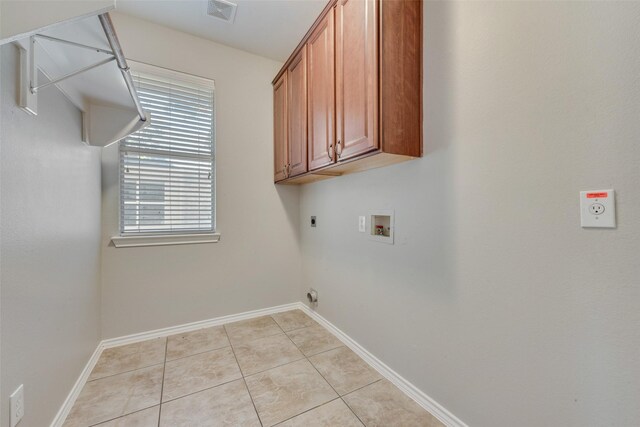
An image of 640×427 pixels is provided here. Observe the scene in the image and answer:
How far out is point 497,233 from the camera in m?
1.09

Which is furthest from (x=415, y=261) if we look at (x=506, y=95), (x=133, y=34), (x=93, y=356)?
(x=133, y=34)

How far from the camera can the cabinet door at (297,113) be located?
6.70 feet

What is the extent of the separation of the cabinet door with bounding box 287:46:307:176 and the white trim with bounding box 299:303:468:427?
4.65 feet

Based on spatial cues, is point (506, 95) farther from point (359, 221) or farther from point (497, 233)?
point (359, 221)

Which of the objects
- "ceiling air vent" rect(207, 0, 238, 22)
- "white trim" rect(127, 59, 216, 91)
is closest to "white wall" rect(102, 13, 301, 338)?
"white trim" rect(127, 59, 216, 91)

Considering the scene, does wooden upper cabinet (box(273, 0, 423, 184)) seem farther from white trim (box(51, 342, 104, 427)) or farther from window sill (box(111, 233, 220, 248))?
white trim (box(51, 342, 104, 427))

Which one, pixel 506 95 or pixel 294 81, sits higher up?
pixel 294 81

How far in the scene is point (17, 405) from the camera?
979mm

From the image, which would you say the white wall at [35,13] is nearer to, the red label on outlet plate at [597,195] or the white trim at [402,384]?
the red label on outlet plate at [597,195]

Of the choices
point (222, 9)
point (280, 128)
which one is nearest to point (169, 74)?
point (222, 9)

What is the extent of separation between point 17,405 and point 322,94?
2.11 metres

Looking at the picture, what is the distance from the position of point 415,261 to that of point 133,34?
279 cm

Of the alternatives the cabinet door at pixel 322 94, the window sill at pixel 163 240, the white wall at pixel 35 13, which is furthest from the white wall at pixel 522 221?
the window sill at pixel 163 240

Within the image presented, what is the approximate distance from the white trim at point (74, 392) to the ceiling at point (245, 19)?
2.63 metres
